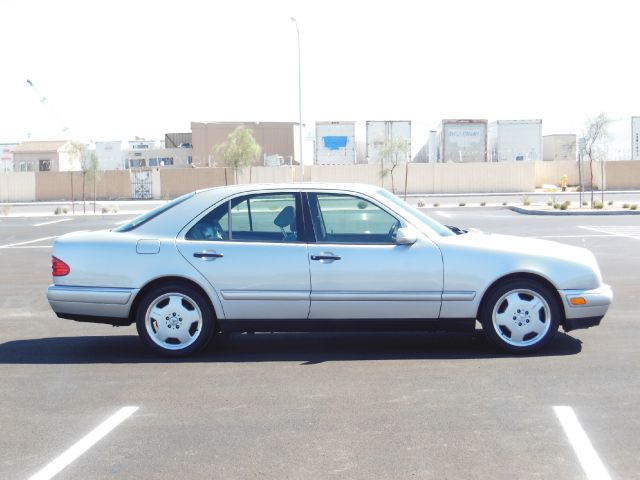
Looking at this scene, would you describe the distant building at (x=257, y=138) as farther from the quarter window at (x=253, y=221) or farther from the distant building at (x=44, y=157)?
the quarter window at (x=253, y=221)

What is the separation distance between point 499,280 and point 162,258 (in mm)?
2985

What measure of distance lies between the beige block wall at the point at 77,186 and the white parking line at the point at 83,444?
189ft

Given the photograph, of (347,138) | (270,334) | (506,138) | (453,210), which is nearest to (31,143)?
(347,138)

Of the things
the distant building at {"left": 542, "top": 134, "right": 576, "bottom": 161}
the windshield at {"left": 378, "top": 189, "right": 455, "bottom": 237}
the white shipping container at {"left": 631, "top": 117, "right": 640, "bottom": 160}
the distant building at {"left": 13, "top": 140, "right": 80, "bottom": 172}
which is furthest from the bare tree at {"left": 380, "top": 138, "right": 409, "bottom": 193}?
the windshield at {"left": 378, "top": 189, "right": 455, "bottom": 237}

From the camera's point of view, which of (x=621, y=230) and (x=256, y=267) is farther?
(x=621, y=230)

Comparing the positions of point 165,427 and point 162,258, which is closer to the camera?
point 165,427

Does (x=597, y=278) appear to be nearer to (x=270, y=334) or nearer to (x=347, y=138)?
(x=270, y=334)

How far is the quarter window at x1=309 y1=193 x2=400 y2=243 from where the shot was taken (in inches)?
309

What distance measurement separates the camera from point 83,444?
5.43 meters

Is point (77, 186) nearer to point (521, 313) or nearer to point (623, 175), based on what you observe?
point (623, 175)

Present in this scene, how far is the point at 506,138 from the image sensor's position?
61688 mm

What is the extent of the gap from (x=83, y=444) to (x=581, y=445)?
3.03 metres

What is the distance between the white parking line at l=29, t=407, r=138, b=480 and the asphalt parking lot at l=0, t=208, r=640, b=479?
4cm

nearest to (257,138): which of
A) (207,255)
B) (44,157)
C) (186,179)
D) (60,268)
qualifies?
(186,179)
